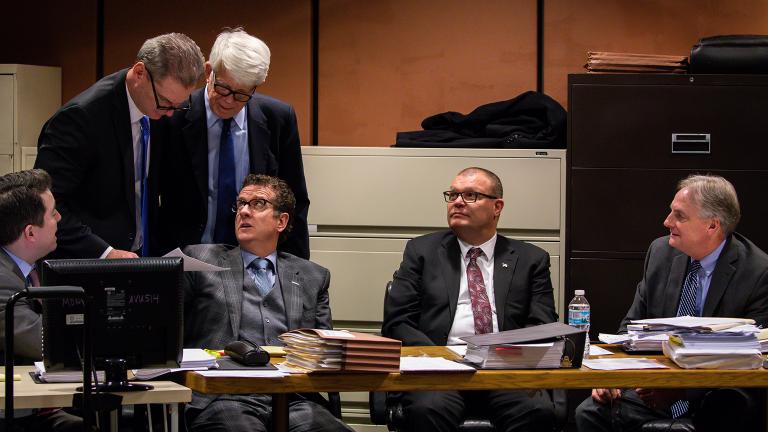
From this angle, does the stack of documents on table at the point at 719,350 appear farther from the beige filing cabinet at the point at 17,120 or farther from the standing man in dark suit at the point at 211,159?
the beige filing cabinet at the point at 17,120

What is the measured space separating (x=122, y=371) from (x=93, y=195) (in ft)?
3.62

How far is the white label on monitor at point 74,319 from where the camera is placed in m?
2.68

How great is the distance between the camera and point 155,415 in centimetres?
327

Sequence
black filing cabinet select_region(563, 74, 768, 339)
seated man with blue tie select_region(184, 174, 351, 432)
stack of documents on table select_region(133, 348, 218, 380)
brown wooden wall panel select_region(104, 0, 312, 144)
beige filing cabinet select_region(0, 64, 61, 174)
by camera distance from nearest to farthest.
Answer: stack of documents on table select_region(133, 348, 218, 380), seated man with blue tie select_region(184, 174, 351, 432), black filing cabinet select_region(563, 74, 768, 339), beige filing cabinet select_region(0, 64, 61, 174), brown wooden wall panel select_region(104, 0, 312, 144)

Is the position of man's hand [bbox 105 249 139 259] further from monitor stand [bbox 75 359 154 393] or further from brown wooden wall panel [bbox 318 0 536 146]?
brown wooden wall panel [bbox 318 0 536 146]

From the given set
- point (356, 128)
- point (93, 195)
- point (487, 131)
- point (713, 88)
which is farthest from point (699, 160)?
point (93, 195)

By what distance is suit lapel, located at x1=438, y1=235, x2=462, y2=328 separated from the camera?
407cm

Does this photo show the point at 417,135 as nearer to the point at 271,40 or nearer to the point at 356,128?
the point at 356,128

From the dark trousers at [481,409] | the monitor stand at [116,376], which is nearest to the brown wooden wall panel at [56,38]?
the dark trousers at [481,409]

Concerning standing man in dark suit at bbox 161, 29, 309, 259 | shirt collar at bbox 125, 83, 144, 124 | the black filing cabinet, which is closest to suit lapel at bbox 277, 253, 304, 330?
standing man in dark suit at bbox 161, 29, 309, 259

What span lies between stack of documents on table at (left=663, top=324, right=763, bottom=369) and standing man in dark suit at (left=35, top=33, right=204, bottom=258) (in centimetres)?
176

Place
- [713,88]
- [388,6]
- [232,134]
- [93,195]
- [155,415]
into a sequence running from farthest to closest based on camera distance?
[388,6] < [713,88] < [232,134] < [93,195] < [155,415]

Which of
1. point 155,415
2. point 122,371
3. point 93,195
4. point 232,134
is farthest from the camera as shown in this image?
point 232,134

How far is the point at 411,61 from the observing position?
5609 mm
